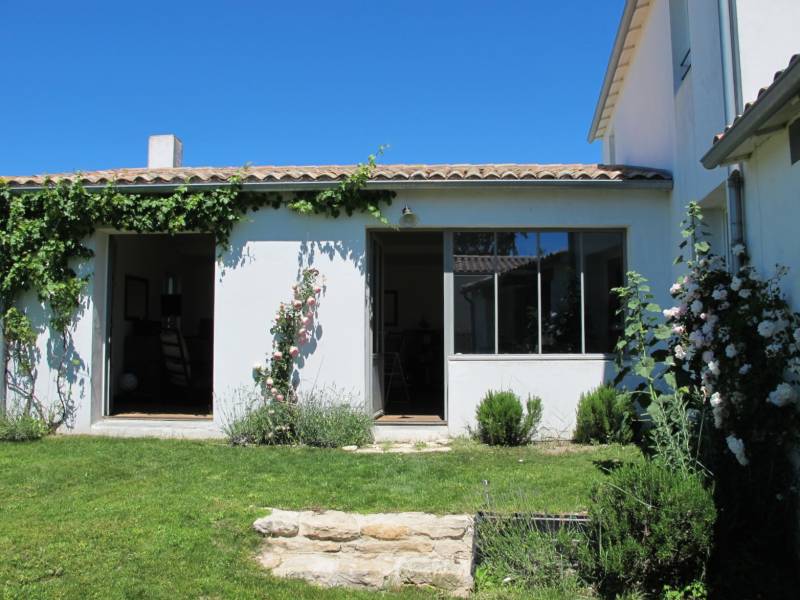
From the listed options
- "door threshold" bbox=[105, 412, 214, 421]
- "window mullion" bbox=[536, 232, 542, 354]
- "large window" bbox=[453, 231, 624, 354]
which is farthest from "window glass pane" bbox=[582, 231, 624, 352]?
"door threshold" bbox=[105, 412, 214, 421]

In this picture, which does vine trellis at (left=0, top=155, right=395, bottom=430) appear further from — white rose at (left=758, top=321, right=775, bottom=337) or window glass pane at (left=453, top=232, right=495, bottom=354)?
white rose at (left=758, top=321, right=775, bottom=337)

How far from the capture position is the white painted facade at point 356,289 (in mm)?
7570

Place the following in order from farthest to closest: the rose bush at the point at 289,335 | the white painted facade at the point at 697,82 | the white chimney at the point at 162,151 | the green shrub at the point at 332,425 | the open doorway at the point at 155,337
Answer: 1. the white chimney at the point at 162,151
2. the open doorway at the point at 155,337
3. the rose bush at the point at 289,335
4. the green shrub at the point at 332,425
5. the white painted facade at the point at 697,82

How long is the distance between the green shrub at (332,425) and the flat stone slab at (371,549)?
284 centimetres

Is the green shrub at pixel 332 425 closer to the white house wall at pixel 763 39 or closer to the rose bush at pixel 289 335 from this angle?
the rose bush at pixel 289 335

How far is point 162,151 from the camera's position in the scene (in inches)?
463

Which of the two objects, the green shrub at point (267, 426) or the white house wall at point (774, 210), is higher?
the white house wall at point (774, 210)

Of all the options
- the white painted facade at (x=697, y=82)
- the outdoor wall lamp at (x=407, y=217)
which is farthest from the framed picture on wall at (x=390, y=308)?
the outdoor wall lamp at (x=407, y=217)

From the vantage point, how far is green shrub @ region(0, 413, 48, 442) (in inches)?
294

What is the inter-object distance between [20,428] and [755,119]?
803 cm

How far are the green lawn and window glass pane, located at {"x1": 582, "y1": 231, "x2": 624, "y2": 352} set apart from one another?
1447mm

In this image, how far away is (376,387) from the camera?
8297 millimetres

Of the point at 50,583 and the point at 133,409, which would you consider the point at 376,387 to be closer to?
the point at 133,409

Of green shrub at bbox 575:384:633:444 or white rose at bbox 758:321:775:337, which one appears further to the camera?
green shrub at bbox 575:384:633:444
